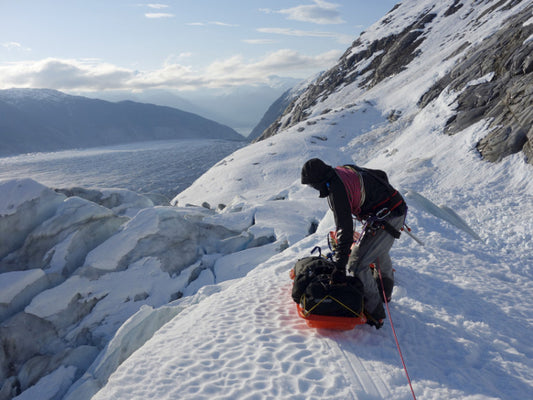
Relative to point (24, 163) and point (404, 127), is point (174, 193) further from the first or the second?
point (24, 163)

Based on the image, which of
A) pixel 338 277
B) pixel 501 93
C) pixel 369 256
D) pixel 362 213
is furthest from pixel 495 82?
pixel 338 277

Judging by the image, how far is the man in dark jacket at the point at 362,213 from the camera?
180 inches

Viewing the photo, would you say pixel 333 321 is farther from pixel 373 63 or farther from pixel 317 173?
pixel 373 63

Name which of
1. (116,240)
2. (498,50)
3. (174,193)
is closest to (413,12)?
(498,50)

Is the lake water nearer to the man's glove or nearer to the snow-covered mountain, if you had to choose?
the snow-covered mountain

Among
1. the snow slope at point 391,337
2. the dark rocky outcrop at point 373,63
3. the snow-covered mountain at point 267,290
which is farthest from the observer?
the dark rocky outcrop at point 373,63

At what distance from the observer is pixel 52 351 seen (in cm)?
1021

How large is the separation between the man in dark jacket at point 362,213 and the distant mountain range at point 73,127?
176 meters

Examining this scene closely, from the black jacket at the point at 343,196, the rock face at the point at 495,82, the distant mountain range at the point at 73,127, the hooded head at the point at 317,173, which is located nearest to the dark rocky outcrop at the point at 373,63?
the rock face at the point at 495,82

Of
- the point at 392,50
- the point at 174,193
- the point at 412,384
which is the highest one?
the point at 392,50

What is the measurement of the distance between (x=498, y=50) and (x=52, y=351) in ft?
111

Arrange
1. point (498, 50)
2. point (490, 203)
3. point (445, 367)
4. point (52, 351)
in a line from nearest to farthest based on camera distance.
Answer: point (445, 367) < point (52, 351) < point (490, 203) < point (498, 50)

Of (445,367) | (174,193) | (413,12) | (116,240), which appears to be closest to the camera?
(445,367)

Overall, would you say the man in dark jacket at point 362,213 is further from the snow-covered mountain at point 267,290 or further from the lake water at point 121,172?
the lake water at point 121,172
